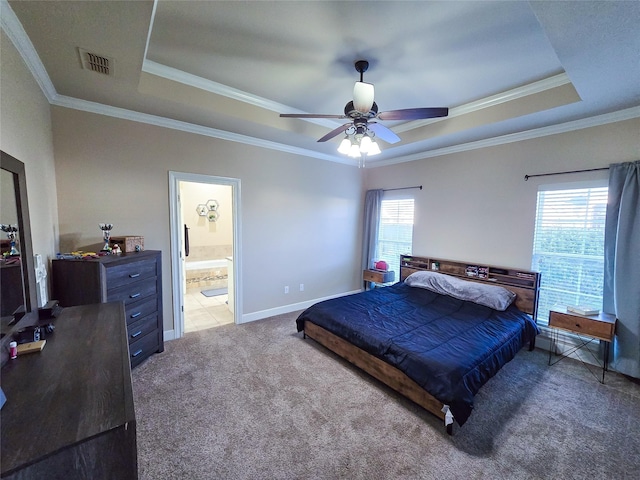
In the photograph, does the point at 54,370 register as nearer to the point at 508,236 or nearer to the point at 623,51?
the point at 623,51

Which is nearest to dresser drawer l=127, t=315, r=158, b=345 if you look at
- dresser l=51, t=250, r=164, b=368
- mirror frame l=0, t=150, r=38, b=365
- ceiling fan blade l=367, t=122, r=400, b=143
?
dresser l=51, t=250, r=164, b=368

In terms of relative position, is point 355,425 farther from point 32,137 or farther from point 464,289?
point 32,137

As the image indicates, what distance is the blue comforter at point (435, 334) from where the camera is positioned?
6.51 ft

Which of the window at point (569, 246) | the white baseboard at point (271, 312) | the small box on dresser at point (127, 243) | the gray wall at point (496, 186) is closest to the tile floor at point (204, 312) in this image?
the white baseboard at point (271, 312)

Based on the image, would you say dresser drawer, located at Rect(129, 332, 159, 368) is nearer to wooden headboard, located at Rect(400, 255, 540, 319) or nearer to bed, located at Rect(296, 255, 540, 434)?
bed, located at Rect(296, 255, 540, 434)

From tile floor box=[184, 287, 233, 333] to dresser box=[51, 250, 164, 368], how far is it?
2.88 feet

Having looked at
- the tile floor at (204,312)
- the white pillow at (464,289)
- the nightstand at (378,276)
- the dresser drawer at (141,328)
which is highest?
the white pillow at (464,289)

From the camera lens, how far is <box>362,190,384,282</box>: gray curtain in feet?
16.4

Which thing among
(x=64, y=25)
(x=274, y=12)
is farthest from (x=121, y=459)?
(x=274, y=12)

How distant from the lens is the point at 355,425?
2.02 m

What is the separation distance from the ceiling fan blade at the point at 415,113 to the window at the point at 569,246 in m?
2.08

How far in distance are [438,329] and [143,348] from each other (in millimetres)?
2997

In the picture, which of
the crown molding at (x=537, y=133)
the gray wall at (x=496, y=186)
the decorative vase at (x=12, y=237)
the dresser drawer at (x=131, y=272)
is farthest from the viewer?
the gray wall at (x=496, y=186)

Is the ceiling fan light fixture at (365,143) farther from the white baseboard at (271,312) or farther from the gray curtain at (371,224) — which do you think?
the white baseboard at (271,312)
